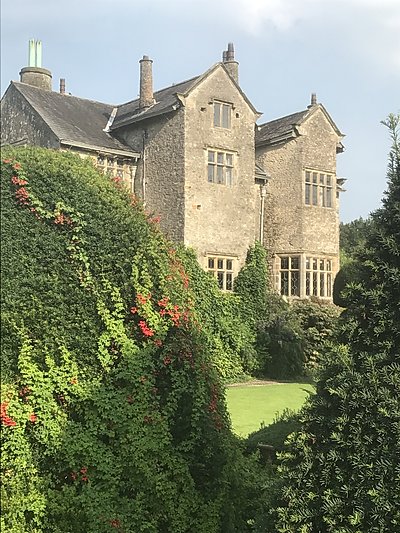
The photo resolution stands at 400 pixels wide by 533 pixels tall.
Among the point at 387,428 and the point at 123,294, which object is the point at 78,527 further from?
the point at 387,428

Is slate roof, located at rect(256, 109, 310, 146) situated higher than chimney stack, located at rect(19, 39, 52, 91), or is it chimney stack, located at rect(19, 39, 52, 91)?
chimney stack, located at rect(19, 39, 52, 91)

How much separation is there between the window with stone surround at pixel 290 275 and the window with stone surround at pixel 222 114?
5.62 meters

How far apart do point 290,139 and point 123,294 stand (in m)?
19.2

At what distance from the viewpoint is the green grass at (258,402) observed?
38.9ft

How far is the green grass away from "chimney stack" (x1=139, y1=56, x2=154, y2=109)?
11414mm

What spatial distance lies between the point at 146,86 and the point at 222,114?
3249mm

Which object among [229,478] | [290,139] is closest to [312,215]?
[290,139]

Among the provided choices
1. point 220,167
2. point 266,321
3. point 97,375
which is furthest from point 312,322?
point 97,375

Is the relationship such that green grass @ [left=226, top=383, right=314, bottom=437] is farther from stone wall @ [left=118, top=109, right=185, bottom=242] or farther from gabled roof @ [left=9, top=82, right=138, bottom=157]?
gabled roof @ [left=9, top=82, right=138, bottom=157]

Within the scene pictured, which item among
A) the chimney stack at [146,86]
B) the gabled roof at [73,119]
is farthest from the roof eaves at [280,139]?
the gabled roof at [73,119]

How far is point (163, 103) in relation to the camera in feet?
72.6

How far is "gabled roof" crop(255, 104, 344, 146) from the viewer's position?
A: 2402cm

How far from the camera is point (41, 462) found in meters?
5.76

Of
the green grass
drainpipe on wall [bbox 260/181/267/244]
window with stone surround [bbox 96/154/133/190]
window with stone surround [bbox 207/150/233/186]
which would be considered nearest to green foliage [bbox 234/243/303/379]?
drainpipe on wall [bbox 260/181/267/244]
